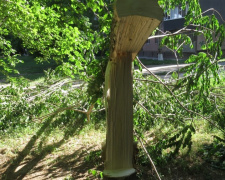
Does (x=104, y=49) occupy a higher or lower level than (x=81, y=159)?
higher

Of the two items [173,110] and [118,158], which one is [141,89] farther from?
[118,158]

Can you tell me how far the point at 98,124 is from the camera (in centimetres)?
666

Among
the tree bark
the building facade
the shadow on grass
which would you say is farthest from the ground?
the building facade

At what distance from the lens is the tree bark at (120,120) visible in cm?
112

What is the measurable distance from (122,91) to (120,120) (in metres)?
0.13

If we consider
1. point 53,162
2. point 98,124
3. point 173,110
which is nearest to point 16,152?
point 53,162

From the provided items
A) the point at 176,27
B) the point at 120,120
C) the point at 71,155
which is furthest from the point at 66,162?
the point at 176,27

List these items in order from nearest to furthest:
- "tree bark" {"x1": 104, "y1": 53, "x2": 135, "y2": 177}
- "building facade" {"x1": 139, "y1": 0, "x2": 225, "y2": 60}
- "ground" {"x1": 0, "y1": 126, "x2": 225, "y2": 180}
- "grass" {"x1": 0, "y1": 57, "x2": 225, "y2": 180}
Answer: "tree bark" {"x1": 104, "y1": 53, "x2": 135, "y2": 177} → "ground" {"x1": 0, "y1": 126, "x2": 225, "y2": 180} → "grass" {"x1": 0, "y1": 57, "x2": 225, "y2": 180} → "building facade" {"x1": 139, "y1": 0, "x2": 225, "y2": 60}

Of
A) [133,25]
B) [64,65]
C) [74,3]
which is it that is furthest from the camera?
[64,65]

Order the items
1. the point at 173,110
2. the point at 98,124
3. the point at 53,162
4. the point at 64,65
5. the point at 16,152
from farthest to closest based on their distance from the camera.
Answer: the point at 98,124
the point at 16,152
the point at 53,162
the point at 173,110
the point at 64,65

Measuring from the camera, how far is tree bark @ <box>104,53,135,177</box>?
3.66 ft

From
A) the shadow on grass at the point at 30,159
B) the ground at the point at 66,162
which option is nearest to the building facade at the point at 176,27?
the shadow on grass at the point at 30,159

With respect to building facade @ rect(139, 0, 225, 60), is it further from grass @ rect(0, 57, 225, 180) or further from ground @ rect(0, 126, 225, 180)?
ground @ rect(0, 126, 225, 180)

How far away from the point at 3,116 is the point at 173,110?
298 centimetres
